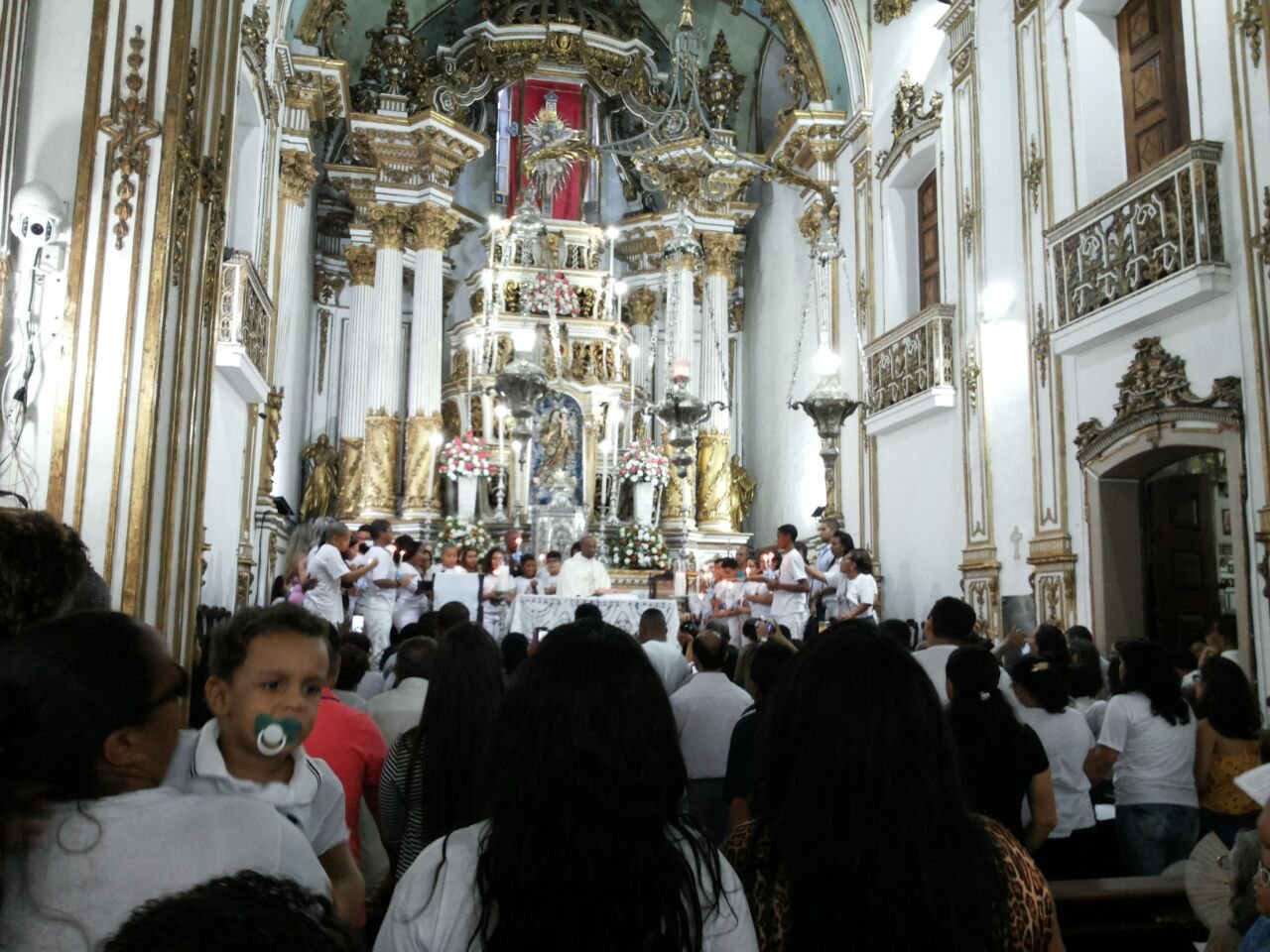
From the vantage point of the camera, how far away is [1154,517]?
30.7ft

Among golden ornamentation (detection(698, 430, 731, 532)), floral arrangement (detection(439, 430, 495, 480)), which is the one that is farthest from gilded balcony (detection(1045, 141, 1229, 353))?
floral arrangement (detection(439, 430, 495, 480))

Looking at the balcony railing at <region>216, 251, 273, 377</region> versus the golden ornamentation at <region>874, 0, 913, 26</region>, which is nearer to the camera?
the balcony railing at <region>216, 251, 273, 377</region>

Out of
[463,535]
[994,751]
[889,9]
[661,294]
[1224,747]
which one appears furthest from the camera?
[661,294]

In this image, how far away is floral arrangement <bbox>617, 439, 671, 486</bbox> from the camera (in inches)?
655

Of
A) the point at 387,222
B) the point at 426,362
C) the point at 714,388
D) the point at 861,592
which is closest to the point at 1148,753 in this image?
the point at 861,592

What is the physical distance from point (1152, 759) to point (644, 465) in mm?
12533

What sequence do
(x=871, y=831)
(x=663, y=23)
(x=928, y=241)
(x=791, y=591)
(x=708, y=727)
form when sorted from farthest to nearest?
(x=663, y=23) < (x=928, y=241) < (x=791, y=591) < (x=708, y=727) < (x=871, y=831)

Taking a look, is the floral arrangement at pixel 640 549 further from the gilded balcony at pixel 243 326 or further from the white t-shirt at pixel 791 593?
the white t-shirt at pixel 791 593

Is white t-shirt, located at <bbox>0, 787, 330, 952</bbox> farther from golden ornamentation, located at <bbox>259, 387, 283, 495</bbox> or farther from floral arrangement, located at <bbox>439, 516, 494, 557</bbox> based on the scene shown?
floral arrangement, located at <bbox>439, 516, 494, 557</bbox>

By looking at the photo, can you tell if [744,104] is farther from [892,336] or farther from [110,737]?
[110,737]

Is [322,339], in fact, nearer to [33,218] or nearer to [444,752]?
[33,218]

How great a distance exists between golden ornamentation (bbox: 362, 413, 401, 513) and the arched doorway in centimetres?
1029

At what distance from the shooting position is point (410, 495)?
16.6 m

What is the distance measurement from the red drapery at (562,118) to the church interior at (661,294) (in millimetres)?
52
